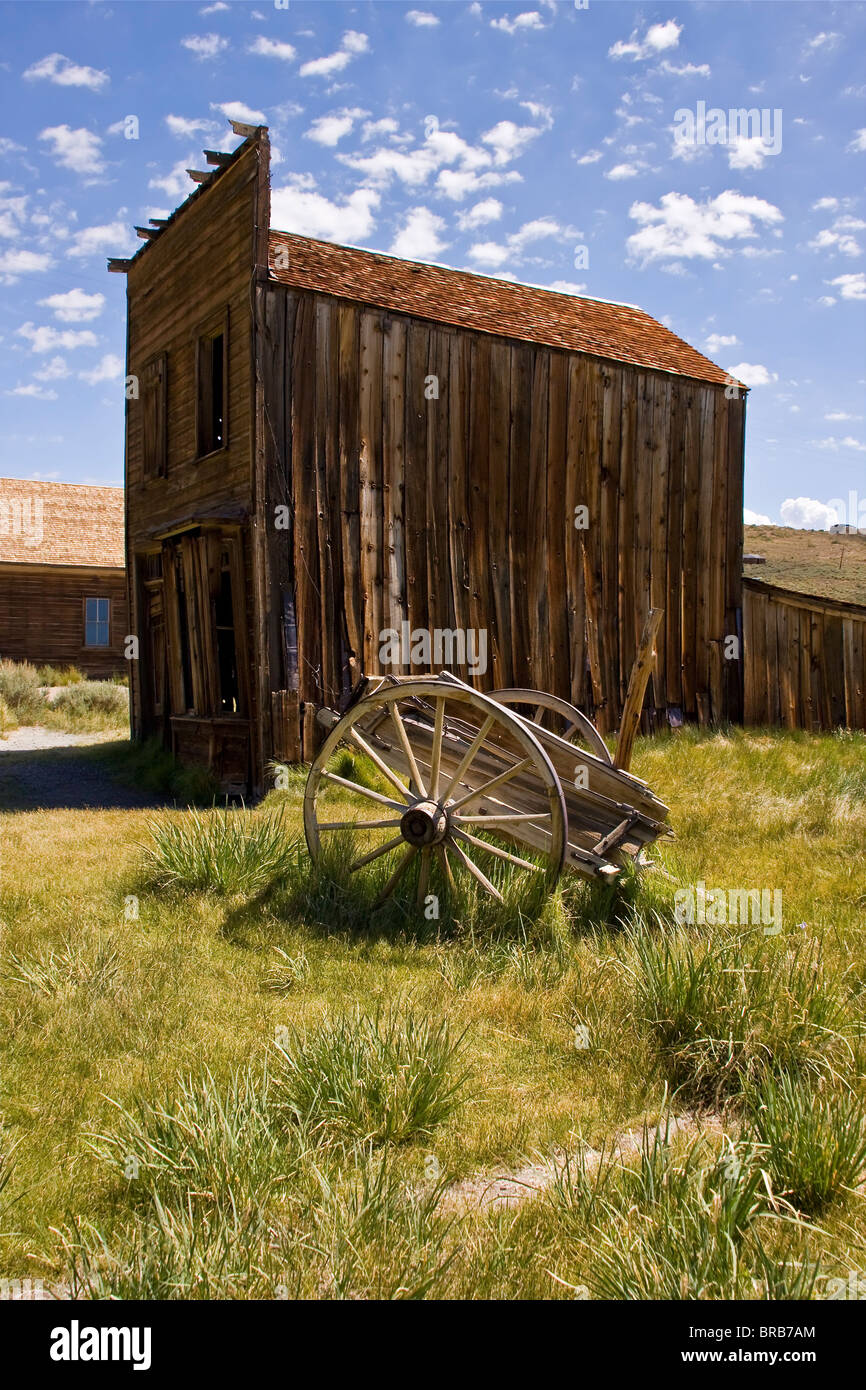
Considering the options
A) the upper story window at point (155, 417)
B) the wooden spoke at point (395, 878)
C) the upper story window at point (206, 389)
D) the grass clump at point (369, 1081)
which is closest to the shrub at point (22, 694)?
the upper story window at point (155, 417)

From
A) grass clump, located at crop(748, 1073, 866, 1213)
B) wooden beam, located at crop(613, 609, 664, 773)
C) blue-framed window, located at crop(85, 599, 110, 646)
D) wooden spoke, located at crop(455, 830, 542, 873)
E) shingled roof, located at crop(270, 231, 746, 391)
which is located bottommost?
grass clump, located at crop(748, 1073, 866, 1213)

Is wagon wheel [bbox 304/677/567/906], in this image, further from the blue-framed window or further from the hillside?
the hillside

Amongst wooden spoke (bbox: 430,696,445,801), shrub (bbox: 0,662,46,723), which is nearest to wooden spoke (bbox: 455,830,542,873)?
wooden spoke (bbox: 430,696,445,801)

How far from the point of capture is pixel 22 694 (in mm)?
19500

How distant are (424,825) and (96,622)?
2155cm

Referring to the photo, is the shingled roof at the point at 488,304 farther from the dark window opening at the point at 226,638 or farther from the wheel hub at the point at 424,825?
the wheel hub at the point at 424,825

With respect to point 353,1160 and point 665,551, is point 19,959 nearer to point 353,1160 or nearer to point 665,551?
point 353,1160

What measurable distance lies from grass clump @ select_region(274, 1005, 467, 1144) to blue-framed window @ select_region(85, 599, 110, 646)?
23.0 metres

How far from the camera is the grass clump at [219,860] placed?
5.78 meters

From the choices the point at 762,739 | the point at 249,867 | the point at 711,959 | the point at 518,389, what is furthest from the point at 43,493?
the point at 711,959

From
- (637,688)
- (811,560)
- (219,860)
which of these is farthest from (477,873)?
(811,560)

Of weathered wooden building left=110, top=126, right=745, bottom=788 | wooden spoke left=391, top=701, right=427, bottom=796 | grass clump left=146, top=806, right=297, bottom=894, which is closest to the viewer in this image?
wooden spoke left=391, top=701, right=427, bottom=796

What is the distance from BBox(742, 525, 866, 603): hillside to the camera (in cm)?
3959
